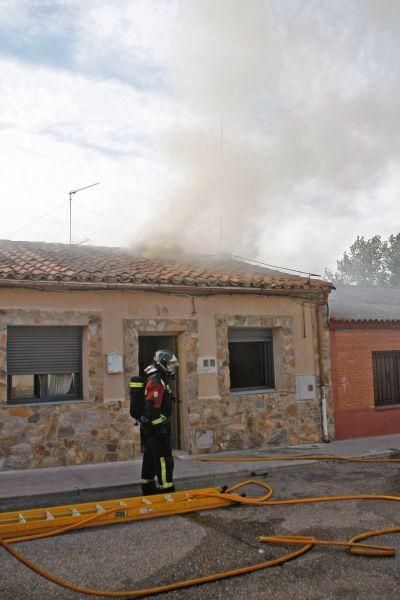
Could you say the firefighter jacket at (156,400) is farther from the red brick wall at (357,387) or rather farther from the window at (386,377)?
the window at (386,377)

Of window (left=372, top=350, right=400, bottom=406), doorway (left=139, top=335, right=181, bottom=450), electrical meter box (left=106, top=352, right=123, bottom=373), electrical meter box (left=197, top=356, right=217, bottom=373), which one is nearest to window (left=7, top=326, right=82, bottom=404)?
electrical meter box (left=106, top=352, right=123, bottom=373)

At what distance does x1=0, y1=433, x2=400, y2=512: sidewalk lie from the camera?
7.33 meters

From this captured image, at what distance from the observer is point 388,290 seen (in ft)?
64.4

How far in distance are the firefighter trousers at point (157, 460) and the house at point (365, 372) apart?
606 cm

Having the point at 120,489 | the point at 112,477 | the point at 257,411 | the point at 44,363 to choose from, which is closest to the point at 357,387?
the point at 257,411

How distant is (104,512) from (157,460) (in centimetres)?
118

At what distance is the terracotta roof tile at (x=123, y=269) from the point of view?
379 inches

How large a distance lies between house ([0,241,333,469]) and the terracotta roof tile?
30mm

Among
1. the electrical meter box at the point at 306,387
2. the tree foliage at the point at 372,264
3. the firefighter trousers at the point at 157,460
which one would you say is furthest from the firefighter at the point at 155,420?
the tree foliage at the point at 372,264

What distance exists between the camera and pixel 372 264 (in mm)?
41156

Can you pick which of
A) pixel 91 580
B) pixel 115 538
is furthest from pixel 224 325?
pixel 91 580

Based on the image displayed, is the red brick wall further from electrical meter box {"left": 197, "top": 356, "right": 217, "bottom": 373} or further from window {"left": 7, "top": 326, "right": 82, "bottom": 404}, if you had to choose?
window {"left": 7, "top": 326, "right": 82, "bottom": 404}

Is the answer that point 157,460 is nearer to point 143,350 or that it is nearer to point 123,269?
point 143,350

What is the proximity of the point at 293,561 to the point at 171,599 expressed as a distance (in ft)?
3.92
